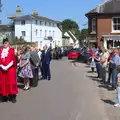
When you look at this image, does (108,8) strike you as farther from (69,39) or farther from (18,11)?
(69,39)

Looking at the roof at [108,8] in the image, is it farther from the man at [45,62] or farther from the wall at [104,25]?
the man at [45,62]

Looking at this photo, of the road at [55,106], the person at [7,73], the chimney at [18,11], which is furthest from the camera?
the chimney at [18,11]

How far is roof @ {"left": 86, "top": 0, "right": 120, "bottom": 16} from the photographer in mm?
44034

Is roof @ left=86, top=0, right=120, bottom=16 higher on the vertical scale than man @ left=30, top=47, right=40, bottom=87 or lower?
higher

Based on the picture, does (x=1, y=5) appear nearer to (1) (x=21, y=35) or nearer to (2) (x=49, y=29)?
(1) (x=21, y=35)

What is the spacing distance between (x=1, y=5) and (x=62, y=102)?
17.7 m

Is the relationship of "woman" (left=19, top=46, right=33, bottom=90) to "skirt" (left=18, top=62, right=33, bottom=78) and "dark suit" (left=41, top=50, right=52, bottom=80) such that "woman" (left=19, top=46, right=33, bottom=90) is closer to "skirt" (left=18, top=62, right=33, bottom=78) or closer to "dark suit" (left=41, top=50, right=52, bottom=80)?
"skirt" (left=18, top=62, right=33, bottom=78)

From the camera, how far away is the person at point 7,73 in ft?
38.3

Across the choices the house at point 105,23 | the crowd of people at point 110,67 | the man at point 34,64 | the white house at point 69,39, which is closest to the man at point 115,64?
the crowd of people at point 110,67

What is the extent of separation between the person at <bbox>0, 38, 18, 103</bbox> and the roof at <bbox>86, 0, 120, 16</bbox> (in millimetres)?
33219

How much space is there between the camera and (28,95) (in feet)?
43.8

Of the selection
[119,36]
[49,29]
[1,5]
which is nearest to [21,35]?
[49,29]

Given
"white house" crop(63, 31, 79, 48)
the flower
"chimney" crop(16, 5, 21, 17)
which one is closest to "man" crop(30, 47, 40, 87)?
the flower

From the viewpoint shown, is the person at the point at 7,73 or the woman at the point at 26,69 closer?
the person at the point at 7,73
